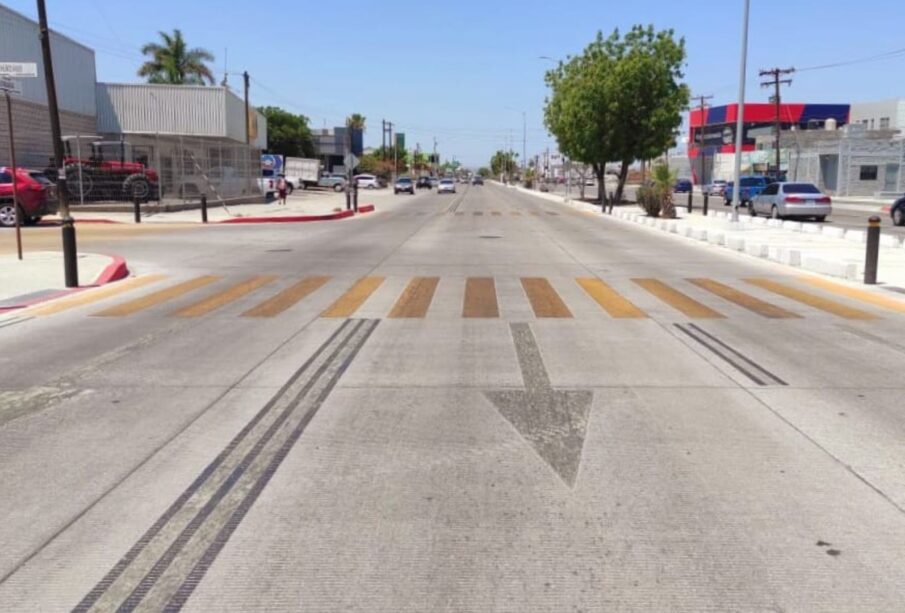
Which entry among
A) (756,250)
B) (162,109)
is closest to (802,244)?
(756,250)

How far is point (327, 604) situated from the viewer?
3350mm

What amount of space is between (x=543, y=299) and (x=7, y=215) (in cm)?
2178

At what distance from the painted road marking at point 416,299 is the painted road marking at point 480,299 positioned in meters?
0.54

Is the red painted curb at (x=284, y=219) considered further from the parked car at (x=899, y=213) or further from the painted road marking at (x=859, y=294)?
the parked car at (x=899, y=213)

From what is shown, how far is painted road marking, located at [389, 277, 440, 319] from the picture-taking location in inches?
416

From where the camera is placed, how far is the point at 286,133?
101 m

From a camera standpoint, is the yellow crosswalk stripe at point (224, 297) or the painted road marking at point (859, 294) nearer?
the yellow crosswalk stripe at point (224, 297)

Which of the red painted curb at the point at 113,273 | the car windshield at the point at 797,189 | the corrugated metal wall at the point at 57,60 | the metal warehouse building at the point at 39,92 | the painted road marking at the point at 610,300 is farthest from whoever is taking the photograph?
the car windshield at the point at 797,189

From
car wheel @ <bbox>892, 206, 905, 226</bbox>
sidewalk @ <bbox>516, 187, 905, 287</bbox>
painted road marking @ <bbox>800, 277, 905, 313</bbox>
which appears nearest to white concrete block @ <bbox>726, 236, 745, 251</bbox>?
sidewalk @ <bbox>516, 187, 905, 287</bbox>

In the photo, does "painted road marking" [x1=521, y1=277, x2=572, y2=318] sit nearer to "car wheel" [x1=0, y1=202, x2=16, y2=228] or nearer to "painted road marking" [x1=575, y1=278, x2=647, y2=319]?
"painted road marking" [x1=575, y1=278, x2=647, y2=319]

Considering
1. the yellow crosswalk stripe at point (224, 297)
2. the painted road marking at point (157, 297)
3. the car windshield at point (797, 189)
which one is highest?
the car windshield at point (797, 189)

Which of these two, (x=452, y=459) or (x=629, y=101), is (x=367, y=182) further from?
(x=452, y=459)

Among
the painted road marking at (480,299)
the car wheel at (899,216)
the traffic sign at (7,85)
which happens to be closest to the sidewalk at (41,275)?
the traffic sign at (7,85)

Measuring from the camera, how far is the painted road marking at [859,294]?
11531 millimetres
